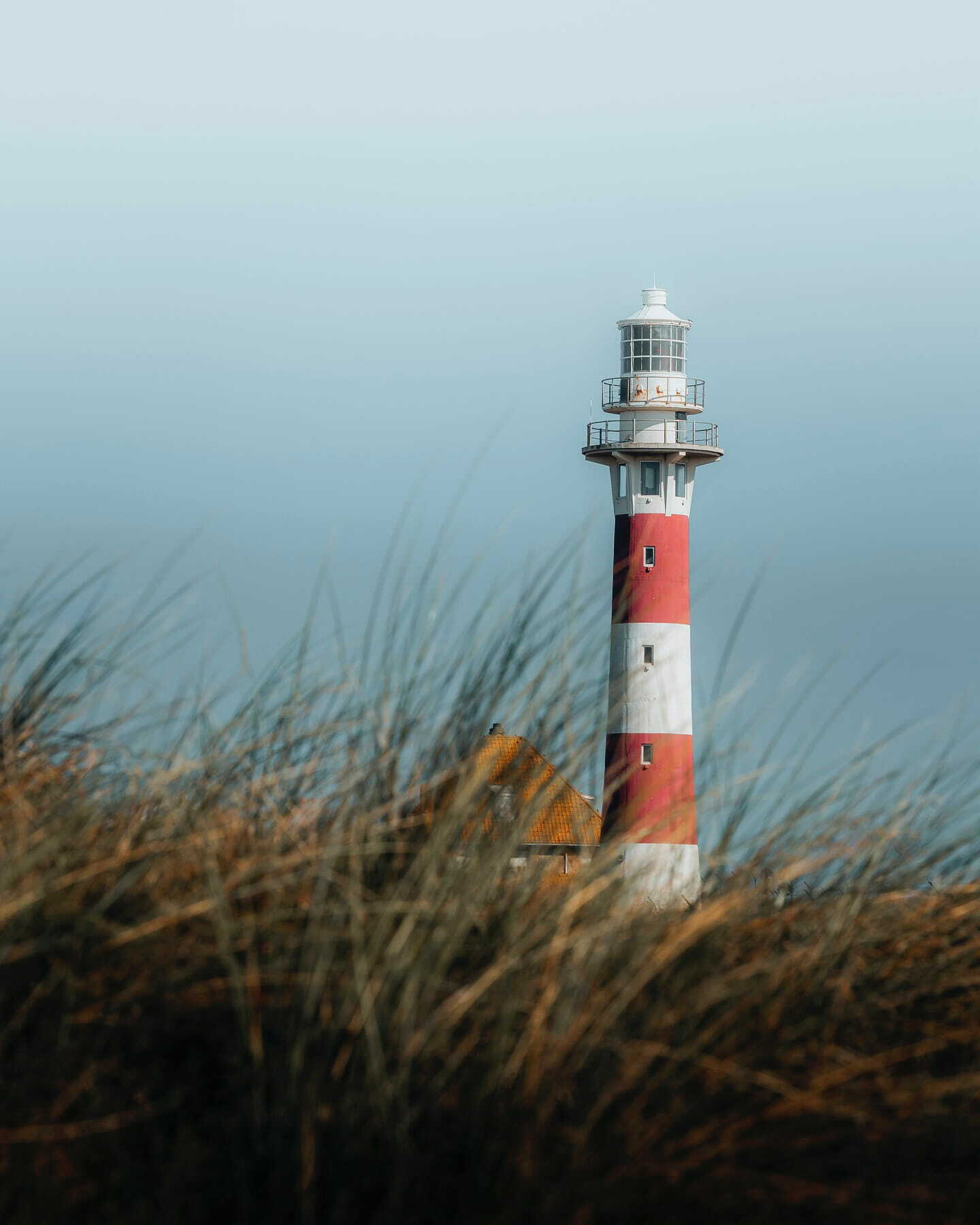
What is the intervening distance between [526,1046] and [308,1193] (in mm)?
313

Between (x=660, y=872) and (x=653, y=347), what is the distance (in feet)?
67.1

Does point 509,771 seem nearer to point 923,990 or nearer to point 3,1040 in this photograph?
point 923,990

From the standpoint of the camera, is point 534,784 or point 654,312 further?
point 654,312

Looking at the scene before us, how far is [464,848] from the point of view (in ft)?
7.93

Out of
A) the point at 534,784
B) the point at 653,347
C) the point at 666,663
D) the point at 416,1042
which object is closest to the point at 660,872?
the point at 534,784

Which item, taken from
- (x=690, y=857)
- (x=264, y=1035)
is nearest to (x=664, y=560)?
(x=690, y=857)

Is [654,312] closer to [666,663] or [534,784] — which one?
[666,663]

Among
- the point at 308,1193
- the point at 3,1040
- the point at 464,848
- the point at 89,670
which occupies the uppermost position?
the point at 89,670

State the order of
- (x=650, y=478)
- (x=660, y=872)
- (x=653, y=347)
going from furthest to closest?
1. (x=653, y=347)
2. (x=650, y=478)
3. (x=660, y=872)

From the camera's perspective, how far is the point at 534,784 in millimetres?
2646

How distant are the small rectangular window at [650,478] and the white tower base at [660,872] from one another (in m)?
18.8

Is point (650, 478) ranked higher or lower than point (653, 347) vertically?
lower

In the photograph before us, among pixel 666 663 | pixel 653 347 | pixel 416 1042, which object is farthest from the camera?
pixel 653 347

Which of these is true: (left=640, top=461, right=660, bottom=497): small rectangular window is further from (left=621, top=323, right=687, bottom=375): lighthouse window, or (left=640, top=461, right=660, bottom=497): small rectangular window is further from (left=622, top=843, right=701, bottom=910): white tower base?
(left=622, top=843, right=701, bottom=910): white tower base
